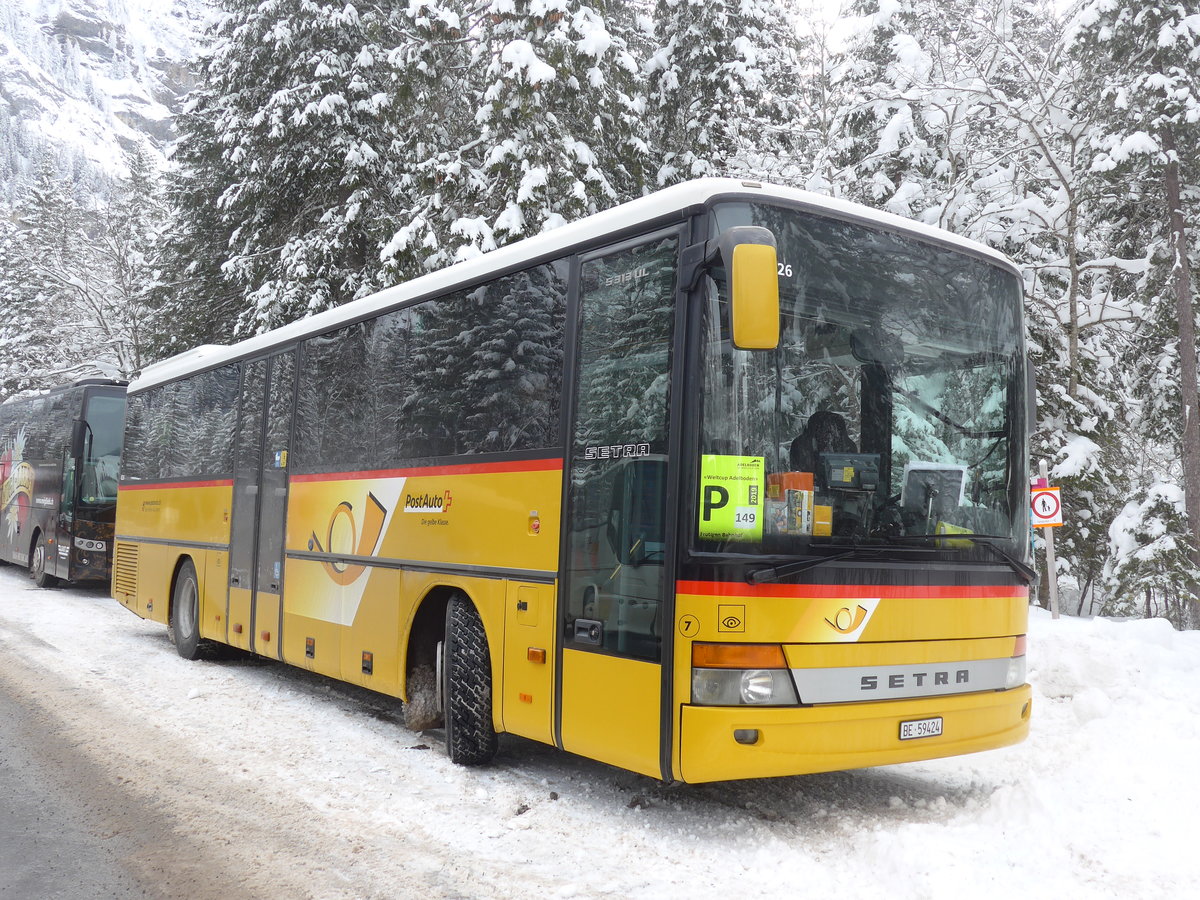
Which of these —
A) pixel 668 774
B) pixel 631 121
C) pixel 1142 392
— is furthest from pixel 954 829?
pixel 1142 392

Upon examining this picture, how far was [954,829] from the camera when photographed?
17.6ft

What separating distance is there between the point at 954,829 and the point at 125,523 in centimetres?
1240

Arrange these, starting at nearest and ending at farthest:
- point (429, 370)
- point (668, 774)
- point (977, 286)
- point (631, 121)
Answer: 1. point (668, 774)
2. point (977, 286)
3. point (429, 370)
4. point (631, 121)

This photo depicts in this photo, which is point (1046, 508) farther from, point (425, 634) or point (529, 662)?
point (529, 662)

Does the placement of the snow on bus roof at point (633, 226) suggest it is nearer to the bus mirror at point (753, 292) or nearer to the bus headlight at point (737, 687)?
the bus mirror at point (753, 292)

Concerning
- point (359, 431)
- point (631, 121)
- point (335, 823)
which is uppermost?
point (631, 121)

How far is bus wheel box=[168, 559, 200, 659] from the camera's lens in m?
11.9

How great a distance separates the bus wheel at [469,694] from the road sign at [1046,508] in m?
7.19

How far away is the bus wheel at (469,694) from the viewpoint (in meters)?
6.90

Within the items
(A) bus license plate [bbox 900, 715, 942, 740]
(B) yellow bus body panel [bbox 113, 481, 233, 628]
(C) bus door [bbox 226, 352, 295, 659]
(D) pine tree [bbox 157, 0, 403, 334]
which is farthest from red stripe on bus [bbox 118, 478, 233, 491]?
(A) bus license plate [bbox 900, 715, 942, 740]

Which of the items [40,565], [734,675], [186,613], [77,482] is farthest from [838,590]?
[40,565]

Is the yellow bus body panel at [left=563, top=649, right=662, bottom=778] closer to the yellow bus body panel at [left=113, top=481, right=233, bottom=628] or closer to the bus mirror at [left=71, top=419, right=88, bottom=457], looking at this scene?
the yellow bus body panel at [left=113, top=481, right=233, bottom=628]

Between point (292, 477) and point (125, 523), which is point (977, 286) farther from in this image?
point (125, 523)

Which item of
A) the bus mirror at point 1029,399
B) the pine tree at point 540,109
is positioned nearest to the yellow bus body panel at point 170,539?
the pine tree at point 540,109
